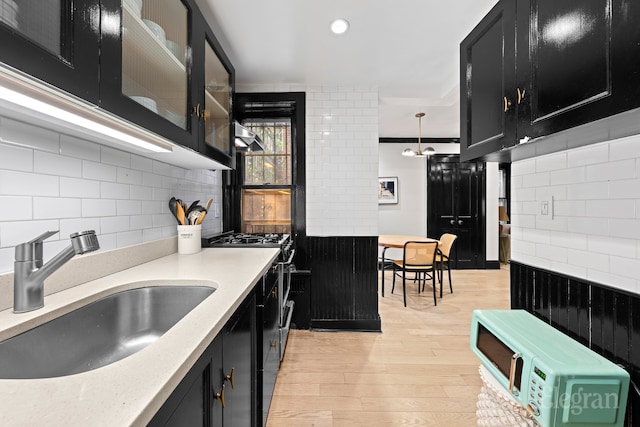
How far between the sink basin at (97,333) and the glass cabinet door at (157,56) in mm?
773

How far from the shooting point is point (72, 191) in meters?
1.15

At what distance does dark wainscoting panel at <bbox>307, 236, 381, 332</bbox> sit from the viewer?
115 inches

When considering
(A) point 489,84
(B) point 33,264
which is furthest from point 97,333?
(A) point 489,84

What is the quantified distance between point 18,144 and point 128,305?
2.24 ft

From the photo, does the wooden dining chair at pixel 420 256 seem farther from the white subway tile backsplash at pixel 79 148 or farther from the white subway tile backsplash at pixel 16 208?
the white subway tile backsplash at pixel 16 208

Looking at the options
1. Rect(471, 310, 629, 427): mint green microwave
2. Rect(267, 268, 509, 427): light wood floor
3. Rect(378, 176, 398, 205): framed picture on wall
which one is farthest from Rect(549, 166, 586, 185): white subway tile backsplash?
Rect(378, 176, 398, 205): framed picture on wall

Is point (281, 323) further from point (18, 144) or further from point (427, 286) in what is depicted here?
point (427, 286)

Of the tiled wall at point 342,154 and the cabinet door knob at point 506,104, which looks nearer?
the cabinet door knob at point 506,104

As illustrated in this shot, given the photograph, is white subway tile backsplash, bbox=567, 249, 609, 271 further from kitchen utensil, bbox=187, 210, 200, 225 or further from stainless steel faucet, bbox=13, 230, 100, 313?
kitchen utensil, bbox=187, 210, 200, 225

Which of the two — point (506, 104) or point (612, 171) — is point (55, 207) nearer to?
point (506, 104)

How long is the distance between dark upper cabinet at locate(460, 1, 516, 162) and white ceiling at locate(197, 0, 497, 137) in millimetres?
381

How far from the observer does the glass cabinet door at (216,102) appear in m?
1.75

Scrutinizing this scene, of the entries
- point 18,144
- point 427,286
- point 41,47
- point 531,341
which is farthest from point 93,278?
point 427,286

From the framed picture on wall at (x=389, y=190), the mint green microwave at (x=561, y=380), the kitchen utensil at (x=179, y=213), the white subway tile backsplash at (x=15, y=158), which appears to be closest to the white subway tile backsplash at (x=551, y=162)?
the mint green microwave at (x=561, y=380)
